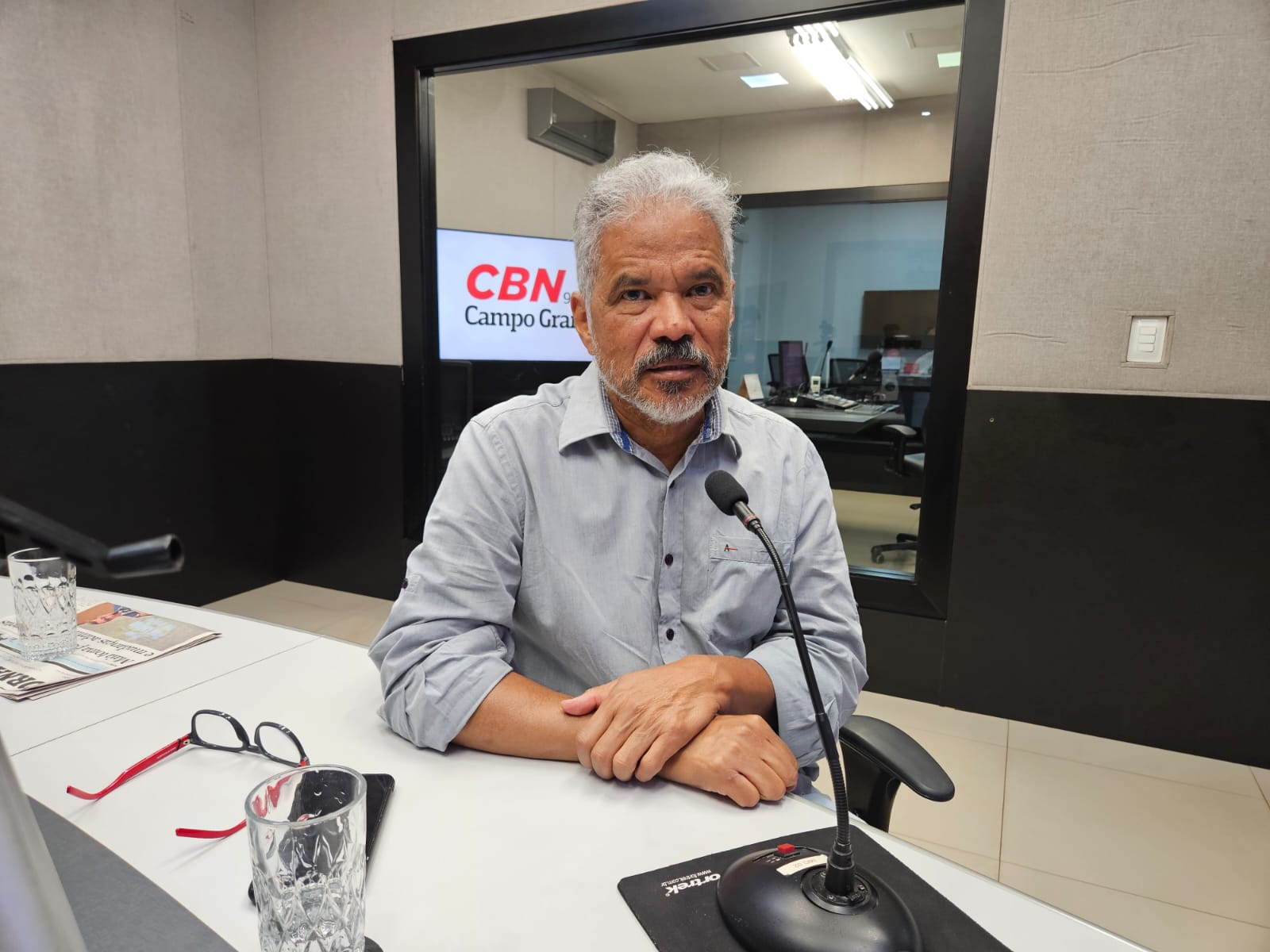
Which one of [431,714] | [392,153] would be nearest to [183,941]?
[431,714]

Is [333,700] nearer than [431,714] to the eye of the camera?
No

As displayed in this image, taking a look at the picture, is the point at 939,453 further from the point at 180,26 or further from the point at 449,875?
the point at 180,26

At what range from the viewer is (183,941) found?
64 cm

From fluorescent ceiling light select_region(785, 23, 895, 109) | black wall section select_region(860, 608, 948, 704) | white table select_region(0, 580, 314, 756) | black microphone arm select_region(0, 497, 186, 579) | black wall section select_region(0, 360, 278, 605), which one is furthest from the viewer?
fluorescent ceiling light select_region(785, 23, 895, 109)

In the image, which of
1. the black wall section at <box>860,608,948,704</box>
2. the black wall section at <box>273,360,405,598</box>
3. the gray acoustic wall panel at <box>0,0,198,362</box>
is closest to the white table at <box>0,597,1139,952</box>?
the black wall section at <box>860,608,948,704</box>

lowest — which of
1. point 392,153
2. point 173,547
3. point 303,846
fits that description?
point 303,846

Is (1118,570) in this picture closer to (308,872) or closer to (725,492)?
(725,492)

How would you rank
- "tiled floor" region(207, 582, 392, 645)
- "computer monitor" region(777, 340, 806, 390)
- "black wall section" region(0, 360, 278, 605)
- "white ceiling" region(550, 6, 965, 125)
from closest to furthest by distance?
"black wall section" region(0, 360, 278, 605) < "tiled floor" region(207, 582, 392, 645) < "white ceiling" region(550, 6, 965, 125) < "computer monitor" region(777, 340, 806, 390)

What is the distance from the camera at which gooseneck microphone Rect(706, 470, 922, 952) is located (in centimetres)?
63

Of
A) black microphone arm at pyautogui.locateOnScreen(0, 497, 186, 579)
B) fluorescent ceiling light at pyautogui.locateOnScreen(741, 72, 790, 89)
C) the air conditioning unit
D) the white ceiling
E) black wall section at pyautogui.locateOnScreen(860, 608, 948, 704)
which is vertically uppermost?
fluorescent ceiling light at pyautogui.locateOnScreen(741, 72, 790, 89)

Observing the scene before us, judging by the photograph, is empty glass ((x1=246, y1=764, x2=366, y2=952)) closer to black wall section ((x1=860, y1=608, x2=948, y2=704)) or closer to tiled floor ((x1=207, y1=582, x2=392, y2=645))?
black wall section ((x1=860, y1=608, x2=948, y2=704))

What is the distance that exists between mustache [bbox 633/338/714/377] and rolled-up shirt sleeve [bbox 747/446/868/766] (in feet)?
0.87

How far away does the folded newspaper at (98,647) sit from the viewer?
3.58 feet

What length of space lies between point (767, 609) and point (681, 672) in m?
0.30
